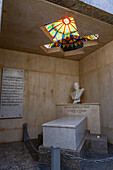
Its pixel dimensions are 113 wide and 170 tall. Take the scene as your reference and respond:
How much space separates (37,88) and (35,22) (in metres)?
2.85

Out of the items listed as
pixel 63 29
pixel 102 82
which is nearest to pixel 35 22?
pixel 63 29

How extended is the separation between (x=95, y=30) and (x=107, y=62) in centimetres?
141

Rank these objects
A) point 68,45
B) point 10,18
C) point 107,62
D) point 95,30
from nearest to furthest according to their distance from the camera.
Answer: point 10,18 → point 95,30 → point 107,62 → point 68,45

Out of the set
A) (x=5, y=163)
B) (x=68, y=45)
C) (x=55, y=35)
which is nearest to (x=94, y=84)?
(x=68, y=45)

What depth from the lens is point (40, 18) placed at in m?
3.60

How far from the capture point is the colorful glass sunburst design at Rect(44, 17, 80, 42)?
179 inches

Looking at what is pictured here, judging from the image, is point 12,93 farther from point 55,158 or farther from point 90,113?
point 55,158

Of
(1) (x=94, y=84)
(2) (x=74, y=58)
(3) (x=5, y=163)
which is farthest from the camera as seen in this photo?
(2) (x=74, y=58)

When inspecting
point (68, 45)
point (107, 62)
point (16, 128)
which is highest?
point (68, 45)

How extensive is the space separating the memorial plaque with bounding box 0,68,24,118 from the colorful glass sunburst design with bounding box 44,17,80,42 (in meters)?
2.20

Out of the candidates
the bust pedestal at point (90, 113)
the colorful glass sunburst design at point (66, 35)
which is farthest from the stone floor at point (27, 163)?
the colorful glass sunburst design at point (66, 35)

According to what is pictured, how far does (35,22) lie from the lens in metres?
3.77

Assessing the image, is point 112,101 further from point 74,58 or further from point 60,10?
point 60,10

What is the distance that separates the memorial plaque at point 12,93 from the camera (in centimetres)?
500
